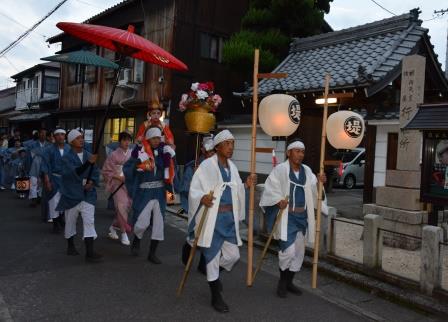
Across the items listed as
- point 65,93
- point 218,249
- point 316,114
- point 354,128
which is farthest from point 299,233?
point 65,93

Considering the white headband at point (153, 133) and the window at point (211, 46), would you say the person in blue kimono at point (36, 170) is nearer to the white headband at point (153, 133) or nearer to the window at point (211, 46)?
the white headband at point (153, 133)

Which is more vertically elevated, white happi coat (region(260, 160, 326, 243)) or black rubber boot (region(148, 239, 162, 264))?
white happi coat (region(260, 160, 326, 243))

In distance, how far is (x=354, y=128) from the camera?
20.6 ft

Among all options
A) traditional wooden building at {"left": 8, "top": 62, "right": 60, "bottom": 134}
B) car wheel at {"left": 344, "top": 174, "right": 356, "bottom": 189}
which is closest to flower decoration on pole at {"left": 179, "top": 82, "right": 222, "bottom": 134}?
car wheel at {"left": 344, "top": 174, "right": 356, "bottom": 189}

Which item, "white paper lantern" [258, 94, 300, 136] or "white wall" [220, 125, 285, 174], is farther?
"white wall" [220, 125, 285, 174]

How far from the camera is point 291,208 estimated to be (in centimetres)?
522

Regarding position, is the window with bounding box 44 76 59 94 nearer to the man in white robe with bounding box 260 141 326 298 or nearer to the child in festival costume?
the child in festival costume

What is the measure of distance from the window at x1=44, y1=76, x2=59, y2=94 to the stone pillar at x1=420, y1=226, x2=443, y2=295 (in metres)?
31.6

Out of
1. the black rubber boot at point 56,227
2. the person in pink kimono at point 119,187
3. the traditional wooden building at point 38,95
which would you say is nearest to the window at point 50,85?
the traditional wooden building at point 38,95

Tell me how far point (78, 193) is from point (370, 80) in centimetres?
725

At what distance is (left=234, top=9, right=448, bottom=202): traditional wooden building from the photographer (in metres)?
10.5

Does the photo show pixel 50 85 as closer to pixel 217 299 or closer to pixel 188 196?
pixel 188 196

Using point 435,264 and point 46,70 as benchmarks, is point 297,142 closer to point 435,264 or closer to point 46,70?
point 435,264

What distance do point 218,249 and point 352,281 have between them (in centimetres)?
221
